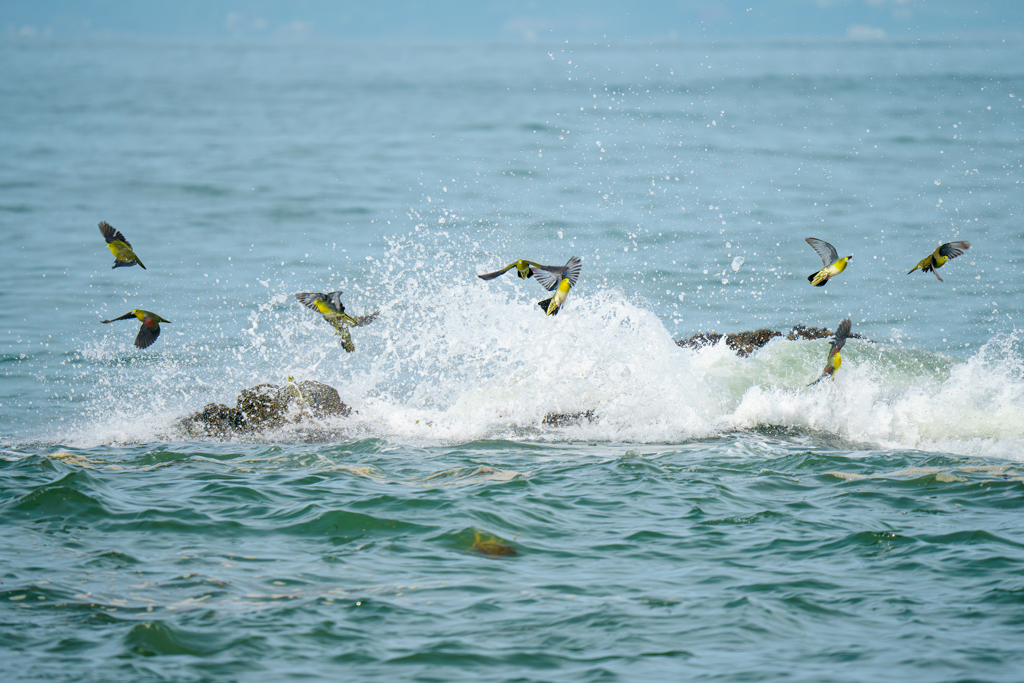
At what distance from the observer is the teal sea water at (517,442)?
6145 mm

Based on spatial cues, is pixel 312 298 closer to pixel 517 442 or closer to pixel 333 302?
pixel 333 302

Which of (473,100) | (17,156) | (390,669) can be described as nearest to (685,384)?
(390,669)

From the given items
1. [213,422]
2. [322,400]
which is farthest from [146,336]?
[322,400]

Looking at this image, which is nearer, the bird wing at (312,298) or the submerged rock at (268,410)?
the bird wing at (312,298)

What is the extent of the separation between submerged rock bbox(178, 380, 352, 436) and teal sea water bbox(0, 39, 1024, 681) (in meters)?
0.34

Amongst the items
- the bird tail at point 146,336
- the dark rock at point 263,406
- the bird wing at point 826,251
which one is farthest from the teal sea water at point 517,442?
the bird wing at point 826,251

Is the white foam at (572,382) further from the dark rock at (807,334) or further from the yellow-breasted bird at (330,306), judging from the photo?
the yellow-breasted bird at (330,306)

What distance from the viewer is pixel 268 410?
36.9ft

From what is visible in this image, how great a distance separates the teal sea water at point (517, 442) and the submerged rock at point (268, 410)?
1.12 feet

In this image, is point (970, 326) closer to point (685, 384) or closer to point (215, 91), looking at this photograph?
point (685, 384)

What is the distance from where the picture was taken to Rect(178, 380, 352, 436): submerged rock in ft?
36.0

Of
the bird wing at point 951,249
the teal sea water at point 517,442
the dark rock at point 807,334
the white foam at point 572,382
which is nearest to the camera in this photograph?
the teal sea water at point 517,442

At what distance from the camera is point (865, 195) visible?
28312 mm

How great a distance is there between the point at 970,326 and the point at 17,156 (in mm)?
33388
